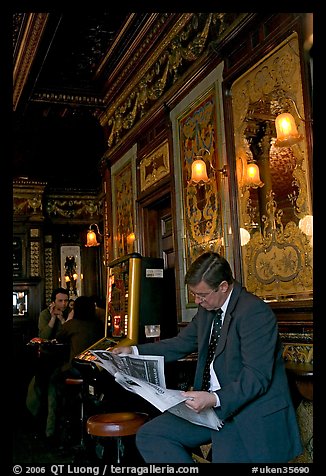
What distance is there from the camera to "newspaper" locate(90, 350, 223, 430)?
7.75 ft

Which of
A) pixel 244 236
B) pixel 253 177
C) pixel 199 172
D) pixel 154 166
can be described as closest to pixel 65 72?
pixel 154 166

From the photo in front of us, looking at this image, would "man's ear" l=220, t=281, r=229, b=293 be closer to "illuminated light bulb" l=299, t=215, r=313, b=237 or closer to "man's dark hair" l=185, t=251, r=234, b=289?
"man's dark hair" l=185, t=251, r=234, b=289

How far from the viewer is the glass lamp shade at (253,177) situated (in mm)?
3492

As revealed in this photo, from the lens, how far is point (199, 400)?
7.72 feet

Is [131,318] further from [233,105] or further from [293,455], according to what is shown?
[293,455]

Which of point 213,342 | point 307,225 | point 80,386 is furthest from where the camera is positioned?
point 80,386

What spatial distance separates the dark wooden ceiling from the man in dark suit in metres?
2.88

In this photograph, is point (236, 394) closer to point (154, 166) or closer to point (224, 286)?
point (224, 286)

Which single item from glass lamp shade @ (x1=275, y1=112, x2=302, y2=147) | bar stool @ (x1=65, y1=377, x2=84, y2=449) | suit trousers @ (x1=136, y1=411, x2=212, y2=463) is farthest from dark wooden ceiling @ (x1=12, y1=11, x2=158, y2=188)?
suit trousers @ (x1=136, y1=411, x2=212, y2=463)

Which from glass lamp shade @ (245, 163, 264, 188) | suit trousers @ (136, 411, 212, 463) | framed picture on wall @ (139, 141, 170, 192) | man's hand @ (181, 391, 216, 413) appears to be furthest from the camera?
framed picture on wall @ (139, 141, 170, 192)

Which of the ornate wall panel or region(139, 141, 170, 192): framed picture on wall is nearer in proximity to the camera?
the ornate wall panel

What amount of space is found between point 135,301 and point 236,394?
2.21m

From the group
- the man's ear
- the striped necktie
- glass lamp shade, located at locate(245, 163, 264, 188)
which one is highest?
glass lamp shade, located at locate(245, 163, 264, 188)

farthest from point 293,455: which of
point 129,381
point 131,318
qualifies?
point 131,318
